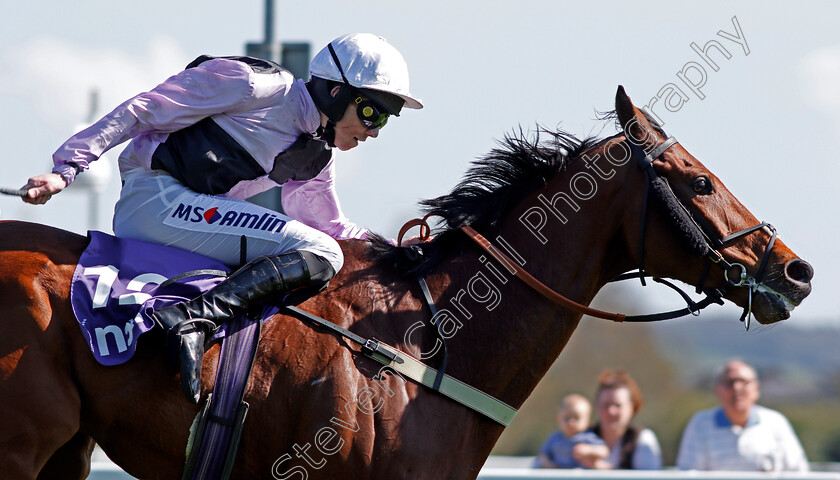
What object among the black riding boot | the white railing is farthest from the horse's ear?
the white railing

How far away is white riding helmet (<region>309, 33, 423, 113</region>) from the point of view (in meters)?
4.35

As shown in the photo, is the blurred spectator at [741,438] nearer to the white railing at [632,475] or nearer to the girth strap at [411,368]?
the white railing at [632,475]

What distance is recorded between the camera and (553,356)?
174 inches

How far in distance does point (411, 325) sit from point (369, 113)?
92 cm

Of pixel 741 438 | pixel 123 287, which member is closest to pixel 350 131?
pixel 123 287

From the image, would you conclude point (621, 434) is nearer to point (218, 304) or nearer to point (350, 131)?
point (350, 131)

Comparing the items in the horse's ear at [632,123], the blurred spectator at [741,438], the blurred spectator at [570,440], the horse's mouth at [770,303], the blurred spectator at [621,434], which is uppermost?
the horse's ear at [632,123]

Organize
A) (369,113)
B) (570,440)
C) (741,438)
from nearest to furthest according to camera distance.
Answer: (369,113) → (741,438) → (570,440)

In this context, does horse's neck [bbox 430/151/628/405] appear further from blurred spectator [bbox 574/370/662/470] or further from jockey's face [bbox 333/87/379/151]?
blurred spectator [bbox 574/370/662/470]

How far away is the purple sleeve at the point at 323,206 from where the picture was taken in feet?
16.1

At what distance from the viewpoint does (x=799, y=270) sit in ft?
14.4

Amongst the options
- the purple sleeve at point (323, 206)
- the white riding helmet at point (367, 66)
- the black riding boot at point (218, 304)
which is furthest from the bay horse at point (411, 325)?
the white riding helmet at point (367, 66)

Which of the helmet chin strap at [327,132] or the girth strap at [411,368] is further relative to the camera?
the helmet chin strap at [327,132]

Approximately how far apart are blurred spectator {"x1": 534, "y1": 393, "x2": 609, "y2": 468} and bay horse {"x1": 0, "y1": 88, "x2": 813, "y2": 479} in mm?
3990
